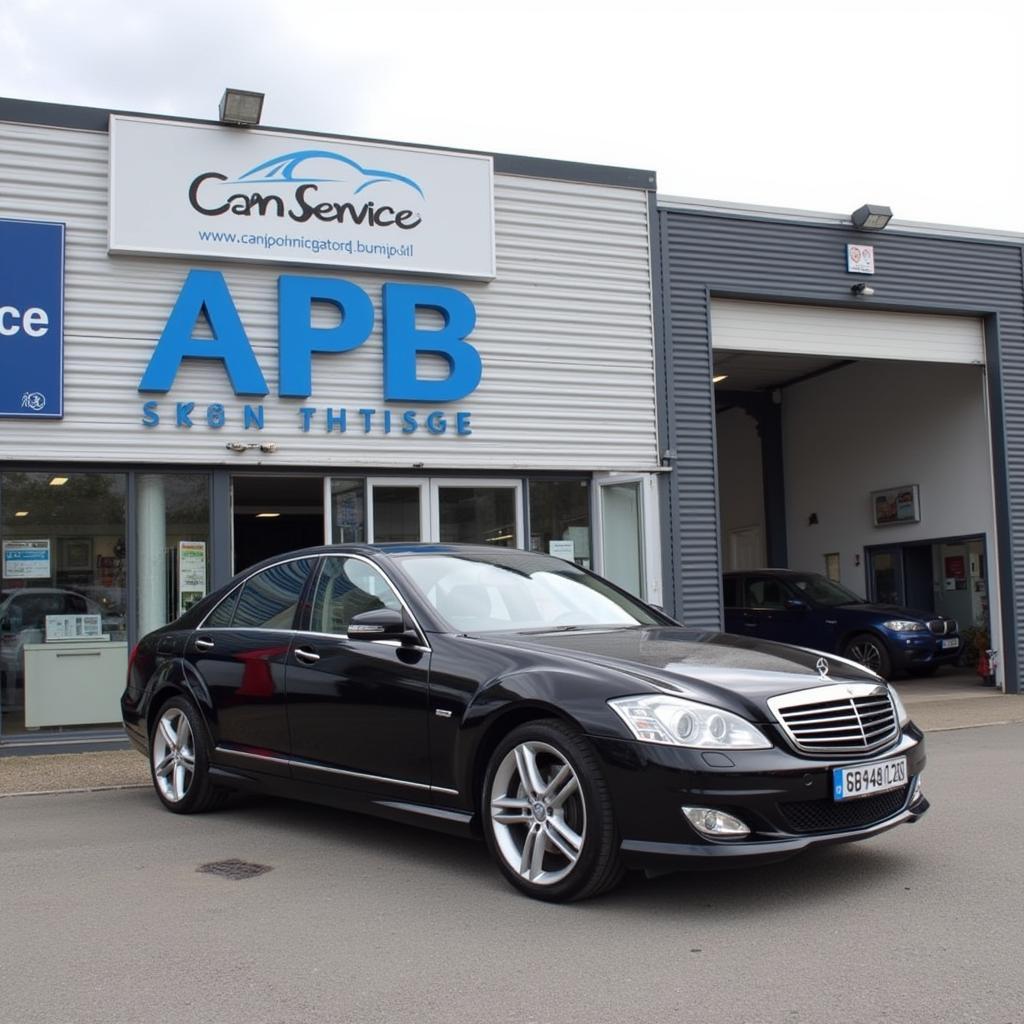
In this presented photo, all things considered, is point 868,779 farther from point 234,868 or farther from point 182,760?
point 182,760

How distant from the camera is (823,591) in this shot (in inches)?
706

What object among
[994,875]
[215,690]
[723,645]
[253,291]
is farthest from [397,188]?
[994,875]

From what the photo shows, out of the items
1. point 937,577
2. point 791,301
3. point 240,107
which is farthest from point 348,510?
point 937,577

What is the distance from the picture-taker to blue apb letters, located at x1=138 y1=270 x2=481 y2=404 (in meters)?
11.5

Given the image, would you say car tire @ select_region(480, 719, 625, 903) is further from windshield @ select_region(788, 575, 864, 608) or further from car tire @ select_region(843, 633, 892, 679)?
windshield @ select_region(788, 575, 864, 608)

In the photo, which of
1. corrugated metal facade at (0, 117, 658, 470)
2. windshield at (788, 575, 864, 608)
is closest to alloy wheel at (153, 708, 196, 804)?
corrugated metal facade at (0, 117, 658, 470)

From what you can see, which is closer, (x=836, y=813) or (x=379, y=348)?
(x=836, y=813)

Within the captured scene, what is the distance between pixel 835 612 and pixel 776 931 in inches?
523

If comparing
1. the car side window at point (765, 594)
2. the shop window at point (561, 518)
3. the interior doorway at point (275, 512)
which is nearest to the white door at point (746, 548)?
the car side window at point (765, 594)

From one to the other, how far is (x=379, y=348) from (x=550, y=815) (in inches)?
316

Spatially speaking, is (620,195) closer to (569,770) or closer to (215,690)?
(215,690)

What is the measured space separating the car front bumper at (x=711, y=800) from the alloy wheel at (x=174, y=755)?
329 cm

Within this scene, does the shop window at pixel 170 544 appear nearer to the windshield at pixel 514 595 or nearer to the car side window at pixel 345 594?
the car side window at pixel 345 594

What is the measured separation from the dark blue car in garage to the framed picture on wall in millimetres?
1900
